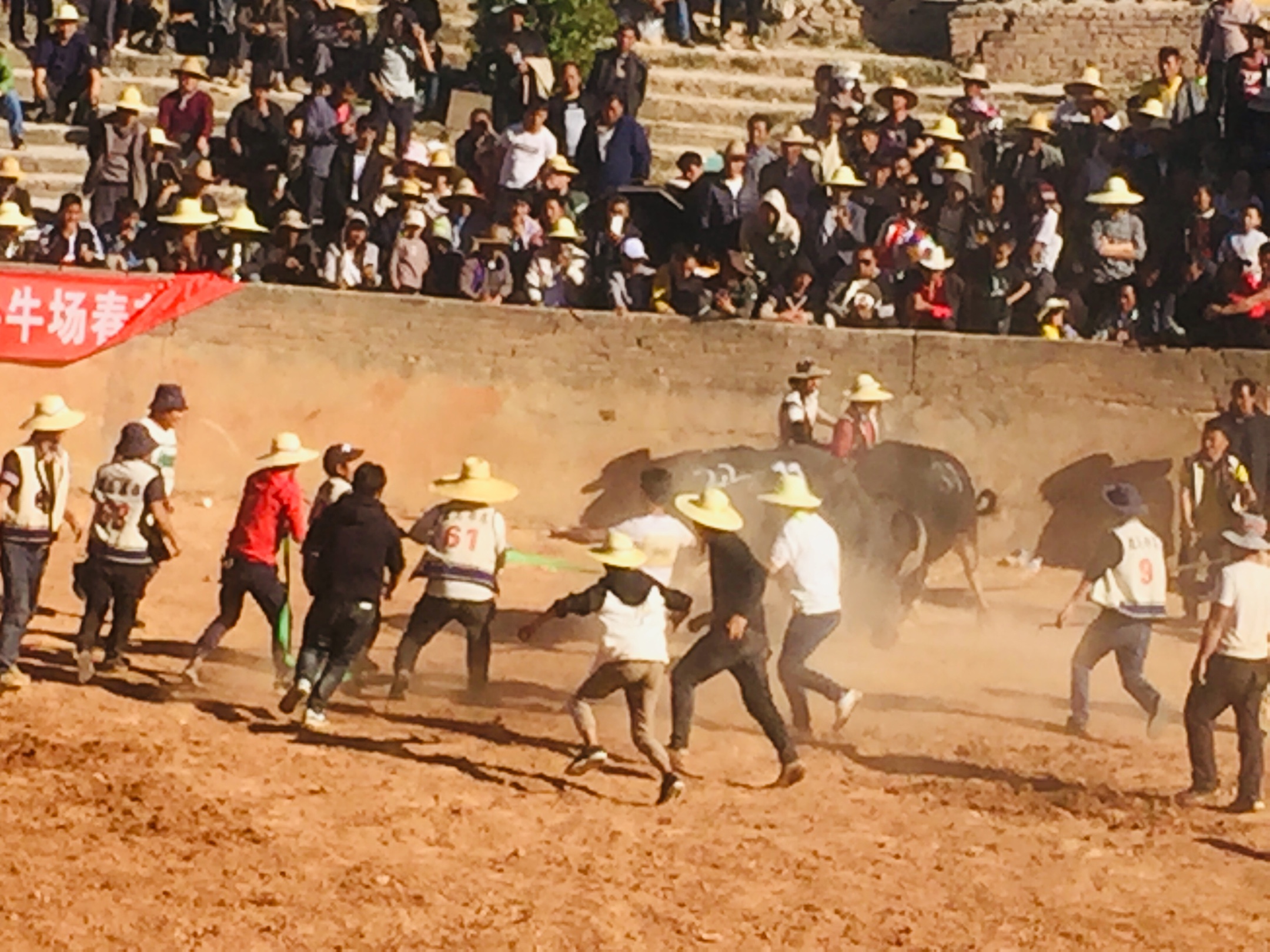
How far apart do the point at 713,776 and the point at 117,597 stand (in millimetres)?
4199

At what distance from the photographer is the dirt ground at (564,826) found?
1156cm

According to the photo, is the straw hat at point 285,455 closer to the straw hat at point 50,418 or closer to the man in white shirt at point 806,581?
the straw hat at point 50,418

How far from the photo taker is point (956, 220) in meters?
21.9

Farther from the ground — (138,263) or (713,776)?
(138,263)

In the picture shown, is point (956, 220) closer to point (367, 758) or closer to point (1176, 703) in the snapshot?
point (1176, 703)

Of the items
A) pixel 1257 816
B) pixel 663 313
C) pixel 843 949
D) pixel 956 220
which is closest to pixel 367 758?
pixel 843 949

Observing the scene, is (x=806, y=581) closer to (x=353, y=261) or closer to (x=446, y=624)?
(x=446, y=624)

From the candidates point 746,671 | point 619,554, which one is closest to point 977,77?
point 746,671

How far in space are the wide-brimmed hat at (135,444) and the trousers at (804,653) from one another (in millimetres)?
4305

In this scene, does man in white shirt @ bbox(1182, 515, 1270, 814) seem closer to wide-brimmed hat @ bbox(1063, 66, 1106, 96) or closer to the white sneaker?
the white sneaker

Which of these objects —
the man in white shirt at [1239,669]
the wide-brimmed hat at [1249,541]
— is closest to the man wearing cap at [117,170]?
the wide-brimmed hat at [1249,541]

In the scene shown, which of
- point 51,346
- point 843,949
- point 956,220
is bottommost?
point 843,949

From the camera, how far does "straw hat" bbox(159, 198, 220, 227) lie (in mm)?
22000

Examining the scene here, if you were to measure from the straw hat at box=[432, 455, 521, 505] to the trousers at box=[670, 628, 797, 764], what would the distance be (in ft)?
6.25
